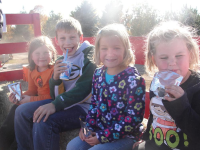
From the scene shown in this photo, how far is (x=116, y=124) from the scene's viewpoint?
4.59 feet

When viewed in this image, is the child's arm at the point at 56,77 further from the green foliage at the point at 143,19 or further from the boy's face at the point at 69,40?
the green foliage at the point at 143,19

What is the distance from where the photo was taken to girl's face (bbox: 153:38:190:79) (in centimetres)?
120

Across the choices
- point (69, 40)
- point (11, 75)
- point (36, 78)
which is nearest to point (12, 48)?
point (11, 75)

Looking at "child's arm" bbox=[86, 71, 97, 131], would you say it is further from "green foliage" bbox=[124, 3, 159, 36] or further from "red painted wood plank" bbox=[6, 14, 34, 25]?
"green foliage" bbox=[124, 3, 159, 36]

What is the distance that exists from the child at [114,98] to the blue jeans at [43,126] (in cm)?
18

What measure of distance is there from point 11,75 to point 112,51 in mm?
3002

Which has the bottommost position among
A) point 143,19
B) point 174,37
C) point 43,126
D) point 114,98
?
point 43,126

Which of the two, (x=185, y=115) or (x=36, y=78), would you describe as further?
(x=36, y=78)

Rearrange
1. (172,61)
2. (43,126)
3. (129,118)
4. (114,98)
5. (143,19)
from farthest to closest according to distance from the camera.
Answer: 1. (143,19)
2. (43,126)
3. (114,98)
4. (129,118)
5. (172,61)

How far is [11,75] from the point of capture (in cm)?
392

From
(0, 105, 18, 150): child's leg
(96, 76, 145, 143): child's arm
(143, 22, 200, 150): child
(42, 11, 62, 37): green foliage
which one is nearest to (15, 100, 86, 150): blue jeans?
(0, 105, 18, 150): child's leg

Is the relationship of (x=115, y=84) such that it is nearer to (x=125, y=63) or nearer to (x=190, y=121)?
(x=125, y=63)

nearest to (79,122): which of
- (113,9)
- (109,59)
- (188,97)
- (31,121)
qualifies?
(31,121)

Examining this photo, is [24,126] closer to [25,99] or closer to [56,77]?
[25,99]
